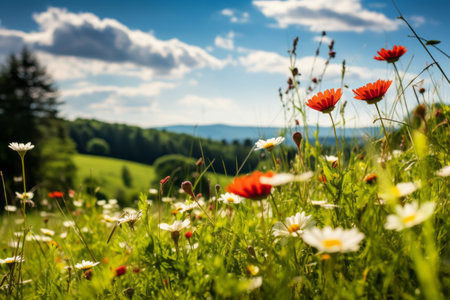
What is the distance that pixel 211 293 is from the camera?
1.07 m

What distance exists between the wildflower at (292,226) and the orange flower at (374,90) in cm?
66

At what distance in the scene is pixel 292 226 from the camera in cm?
114

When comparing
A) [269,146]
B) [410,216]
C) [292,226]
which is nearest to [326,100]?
[269,146]

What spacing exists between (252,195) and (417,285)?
0.55m

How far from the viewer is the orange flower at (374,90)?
1396 millimetres

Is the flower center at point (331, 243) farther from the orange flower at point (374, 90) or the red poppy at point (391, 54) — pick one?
the red poppy at point (391, 54)

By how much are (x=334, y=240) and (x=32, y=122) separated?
1608 inches

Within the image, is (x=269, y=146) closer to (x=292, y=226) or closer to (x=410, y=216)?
(x=292, y=226)

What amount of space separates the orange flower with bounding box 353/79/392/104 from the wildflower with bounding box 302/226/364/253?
81 centimetres

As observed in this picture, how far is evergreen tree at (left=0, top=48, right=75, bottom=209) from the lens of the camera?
1224 inches

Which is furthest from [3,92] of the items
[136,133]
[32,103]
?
[136,133]

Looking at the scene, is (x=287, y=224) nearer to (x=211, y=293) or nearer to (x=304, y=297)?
(x=304, y=297)

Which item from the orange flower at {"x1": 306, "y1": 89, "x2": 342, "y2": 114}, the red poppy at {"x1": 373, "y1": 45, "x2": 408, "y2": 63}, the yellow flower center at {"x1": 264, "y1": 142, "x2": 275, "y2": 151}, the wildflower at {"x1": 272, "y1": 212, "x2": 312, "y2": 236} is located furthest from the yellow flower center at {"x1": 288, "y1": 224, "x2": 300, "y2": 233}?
the red poppy at {"x1": 373, "y1": 45, "x2": 408, "y2": 63}

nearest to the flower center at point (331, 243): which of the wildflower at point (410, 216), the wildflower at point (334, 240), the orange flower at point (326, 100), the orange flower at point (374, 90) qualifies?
the wildflower at point (334, 240)
